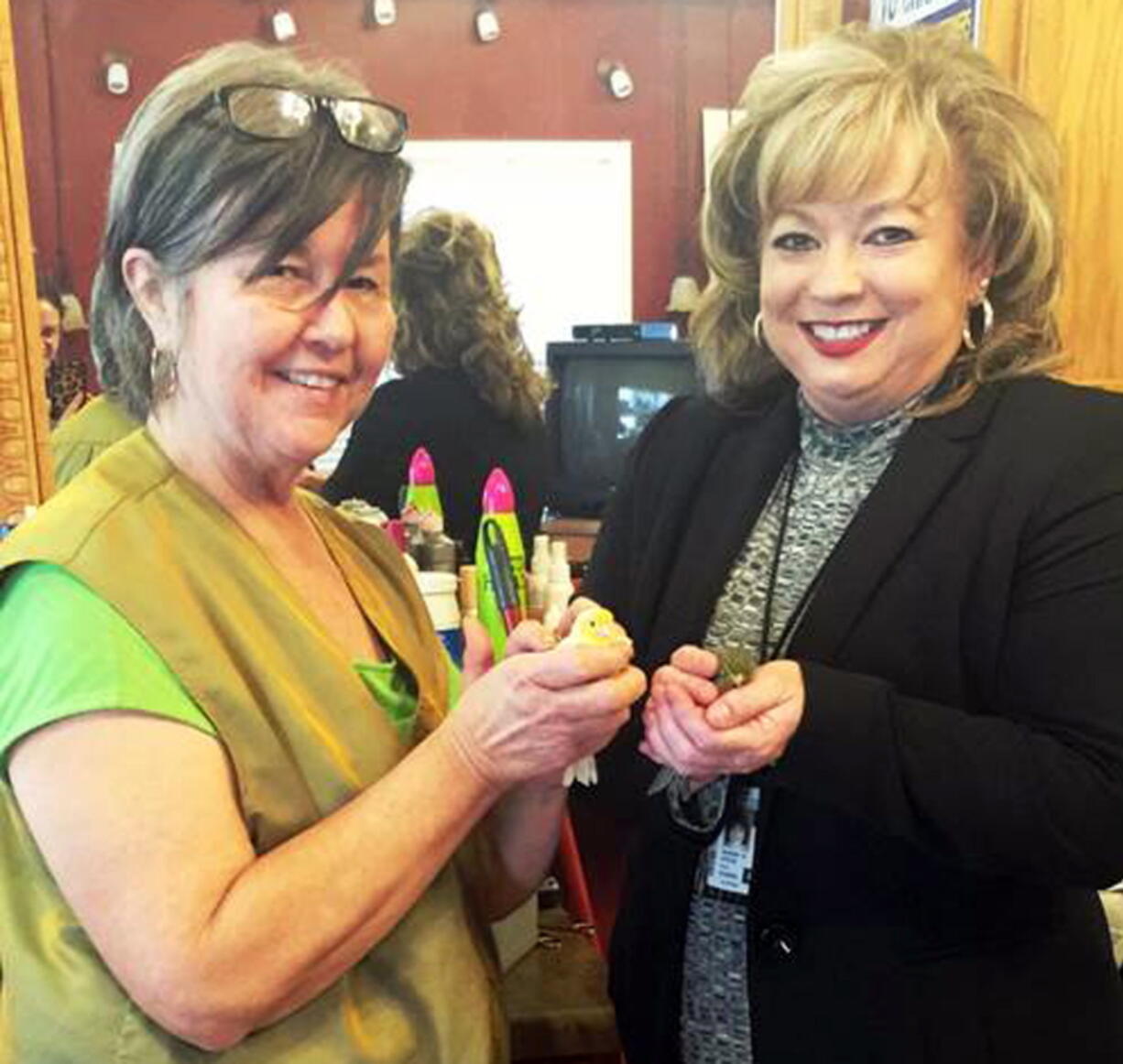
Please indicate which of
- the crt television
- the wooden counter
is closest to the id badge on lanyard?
the wooden counter

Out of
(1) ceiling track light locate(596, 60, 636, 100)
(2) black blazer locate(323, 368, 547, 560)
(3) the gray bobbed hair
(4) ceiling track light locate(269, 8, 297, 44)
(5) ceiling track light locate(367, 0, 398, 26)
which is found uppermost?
(5) ceiling track light locate(367, 0, 398, 26)

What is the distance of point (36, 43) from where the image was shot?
4.35m

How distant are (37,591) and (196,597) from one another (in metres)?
0.10

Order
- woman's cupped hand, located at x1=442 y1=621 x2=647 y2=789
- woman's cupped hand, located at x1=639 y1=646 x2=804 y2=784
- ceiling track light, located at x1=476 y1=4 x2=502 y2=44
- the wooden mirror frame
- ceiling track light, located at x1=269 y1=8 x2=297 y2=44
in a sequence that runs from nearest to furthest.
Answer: woman's cupped hand, located at x1=442 y1=621 x2=647 y2=789, woman's cupped hand, located at x1=639 y1=646 x2=804 y2=784, the wooden mirror frame, ceiling track light, located at x1=269 y1=8 x2=297 y2=44, ceiling track light, located at x1=476 y1=4 x2=502 y2=44

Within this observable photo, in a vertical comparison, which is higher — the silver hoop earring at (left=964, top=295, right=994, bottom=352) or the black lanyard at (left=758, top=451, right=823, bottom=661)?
the silver hoop earring at (left=964, top=295, right=994, bottom=352)

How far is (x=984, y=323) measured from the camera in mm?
1171

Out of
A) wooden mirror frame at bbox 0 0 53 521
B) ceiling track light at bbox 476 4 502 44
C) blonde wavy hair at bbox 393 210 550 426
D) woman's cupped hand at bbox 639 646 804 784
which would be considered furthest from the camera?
ceiling track light at bbox 476 4 502 44

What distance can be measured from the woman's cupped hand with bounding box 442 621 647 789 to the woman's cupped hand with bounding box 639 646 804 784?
0.12 meters

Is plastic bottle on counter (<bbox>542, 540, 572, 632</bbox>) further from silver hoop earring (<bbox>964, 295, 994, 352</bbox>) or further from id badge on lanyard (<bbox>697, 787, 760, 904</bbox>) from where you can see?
silver hoop earring (<bbox>964, 295, 994, 352</bbox>)

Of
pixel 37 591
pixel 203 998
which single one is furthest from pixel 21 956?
pixel 37 591

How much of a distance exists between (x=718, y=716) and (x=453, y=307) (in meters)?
1.85

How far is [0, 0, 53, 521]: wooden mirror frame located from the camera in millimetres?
1796

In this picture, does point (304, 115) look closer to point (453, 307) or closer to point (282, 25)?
point (453, 307)

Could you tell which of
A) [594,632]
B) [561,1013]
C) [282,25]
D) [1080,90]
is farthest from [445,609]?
[282,25]
